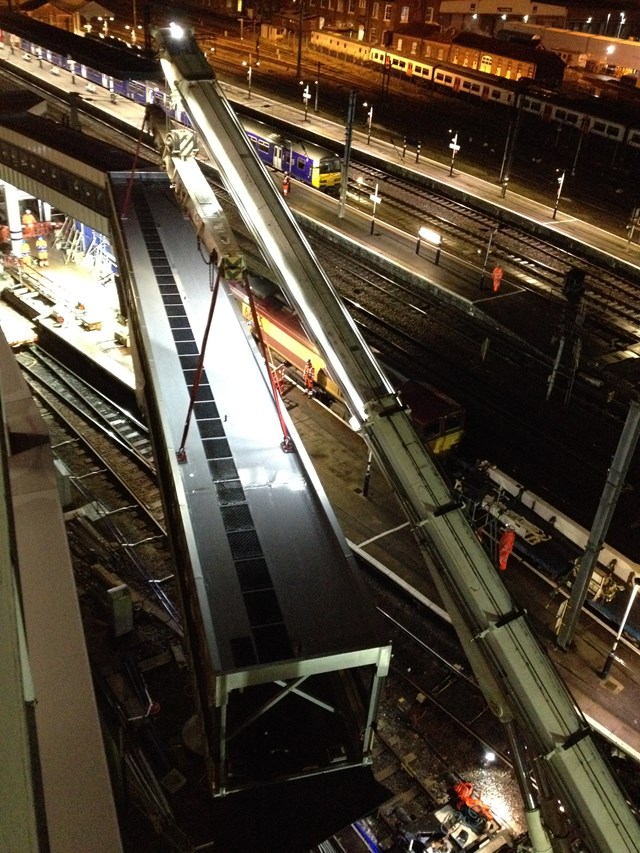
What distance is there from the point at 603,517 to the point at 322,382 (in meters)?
11.9

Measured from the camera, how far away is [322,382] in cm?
2419

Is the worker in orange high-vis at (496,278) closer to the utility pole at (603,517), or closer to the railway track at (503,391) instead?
the railway track at (503,391)

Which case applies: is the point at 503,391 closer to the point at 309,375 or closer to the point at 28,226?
the point at 309,375

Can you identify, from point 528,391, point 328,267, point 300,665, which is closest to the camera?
point 300,665

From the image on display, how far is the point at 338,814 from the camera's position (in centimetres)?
1081

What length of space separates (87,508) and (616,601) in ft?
43.6

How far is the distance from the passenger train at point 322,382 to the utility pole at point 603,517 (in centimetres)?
535

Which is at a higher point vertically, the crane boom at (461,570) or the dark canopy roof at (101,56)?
the dark canopy roof at (101,56)

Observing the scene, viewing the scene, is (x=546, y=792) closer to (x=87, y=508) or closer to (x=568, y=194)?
(x=87, y=508)

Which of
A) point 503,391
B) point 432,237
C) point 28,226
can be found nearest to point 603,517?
point 503,391

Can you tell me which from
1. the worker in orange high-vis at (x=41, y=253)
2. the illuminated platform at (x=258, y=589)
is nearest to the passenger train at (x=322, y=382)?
the illuminated platform at (x=258, y=589)

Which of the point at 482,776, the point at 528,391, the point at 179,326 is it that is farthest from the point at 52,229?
the point at 482,776

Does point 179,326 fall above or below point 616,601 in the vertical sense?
above

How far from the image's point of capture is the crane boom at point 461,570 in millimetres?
8711
